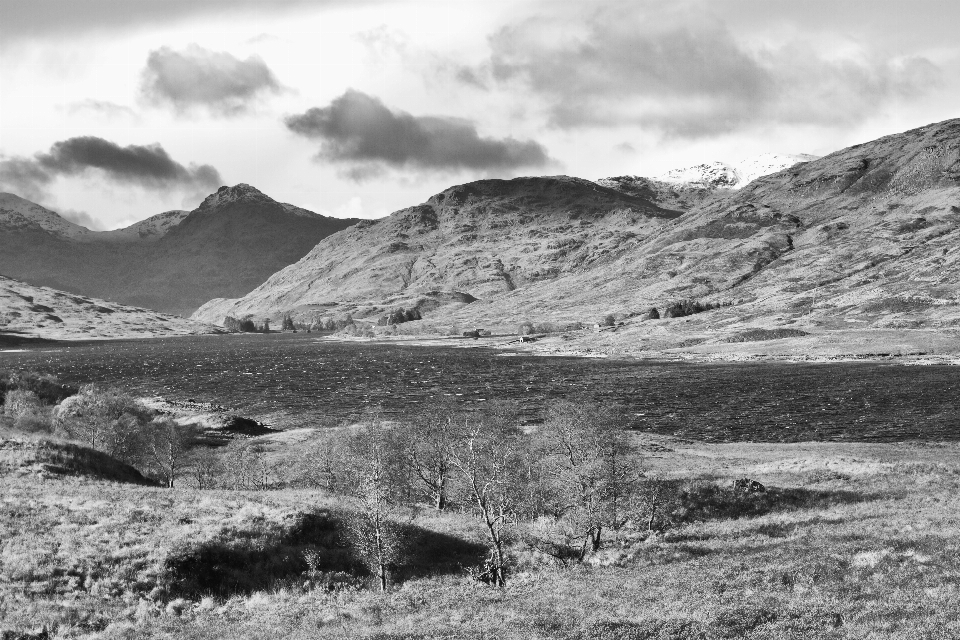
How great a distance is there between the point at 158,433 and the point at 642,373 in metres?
133

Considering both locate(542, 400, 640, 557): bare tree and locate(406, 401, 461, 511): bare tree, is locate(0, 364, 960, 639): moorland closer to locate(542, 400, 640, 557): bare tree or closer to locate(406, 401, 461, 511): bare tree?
locate(542, 400, 640, 557): bare tree

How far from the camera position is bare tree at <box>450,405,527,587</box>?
44.7 metres

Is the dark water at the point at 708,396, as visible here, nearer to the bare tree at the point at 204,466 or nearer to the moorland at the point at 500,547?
the bare tree at the point at 204,466

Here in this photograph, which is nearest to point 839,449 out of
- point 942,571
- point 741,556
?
point 741,556

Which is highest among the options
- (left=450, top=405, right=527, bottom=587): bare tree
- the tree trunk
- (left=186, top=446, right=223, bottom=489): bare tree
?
(left=450, top=405, right=527, bottom=587): bare tree

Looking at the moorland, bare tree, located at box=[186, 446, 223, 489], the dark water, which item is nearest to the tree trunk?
the moorland

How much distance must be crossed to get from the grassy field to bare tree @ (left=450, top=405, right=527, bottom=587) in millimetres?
2030

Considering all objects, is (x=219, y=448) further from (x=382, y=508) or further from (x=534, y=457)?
(x=382, y=508)

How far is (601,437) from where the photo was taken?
5488cm

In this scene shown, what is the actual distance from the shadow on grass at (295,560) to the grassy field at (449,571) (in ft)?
0.44

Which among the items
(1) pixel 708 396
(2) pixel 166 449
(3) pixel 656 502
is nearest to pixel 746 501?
(3) pixel 656 502

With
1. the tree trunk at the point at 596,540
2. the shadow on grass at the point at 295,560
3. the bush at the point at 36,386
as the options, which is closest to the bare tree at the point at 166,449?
the bush at the point at 36,386

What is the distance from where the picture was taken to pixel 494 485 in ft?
154

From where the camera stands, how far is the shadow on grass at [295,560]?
4191cm
